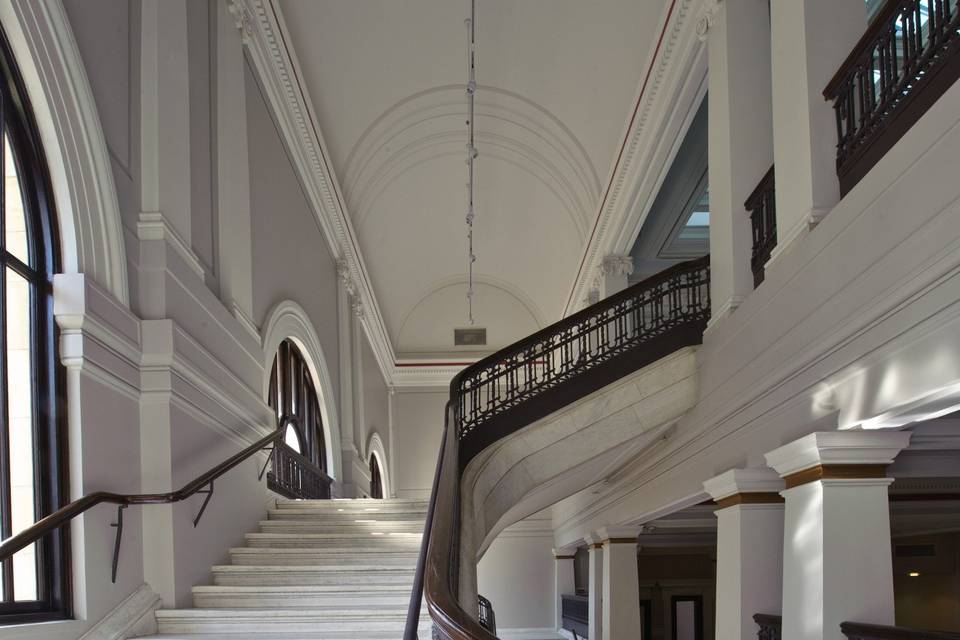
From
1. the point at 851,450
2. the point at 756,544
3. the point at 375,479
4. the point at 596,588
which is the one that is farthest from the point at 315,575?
the point at 375,479

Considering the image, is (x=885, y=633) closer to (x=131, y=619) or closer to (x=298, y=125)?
(x=131, y=619)

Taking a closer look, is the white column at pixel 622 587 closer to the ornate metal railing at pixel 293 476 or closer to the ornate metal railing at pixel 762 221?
the ornate metal railing at pixel 293 476

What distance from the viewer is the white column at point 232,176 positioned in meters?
8.74

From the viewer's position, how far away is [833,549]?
5.54m

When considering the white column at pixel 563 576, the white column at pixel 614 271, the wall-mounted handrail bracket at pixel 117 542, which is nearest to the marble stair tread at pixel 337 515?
the wall-mounted handrail bracket at pixel 117 542

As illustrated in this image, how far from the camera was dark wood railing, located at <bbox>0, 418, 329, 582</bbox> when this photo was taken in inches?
186

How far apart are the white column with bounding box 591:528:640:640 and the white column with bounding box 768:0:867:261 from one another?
→ 750 centimetres

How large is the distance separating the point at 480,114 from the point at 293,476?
6.38 m

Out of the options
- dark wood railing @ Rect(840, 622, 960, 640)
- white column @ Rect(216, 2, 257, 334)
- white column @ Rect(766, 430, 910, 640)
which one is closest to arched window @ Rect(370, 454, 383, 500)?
white column @ Rect(216, 2, 257, 334)

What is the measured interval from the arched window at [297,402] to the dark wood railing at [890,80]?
726 cm

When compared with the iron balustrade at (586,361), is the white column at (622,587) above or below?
below

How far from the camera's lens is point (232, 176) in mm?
9180

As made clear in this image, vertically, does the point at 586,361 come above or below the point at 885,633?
above

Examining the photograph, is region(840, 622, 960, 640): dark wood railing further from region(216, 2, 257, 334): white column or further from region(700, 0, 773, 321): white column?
region(216, 2, 257, 334): white column
